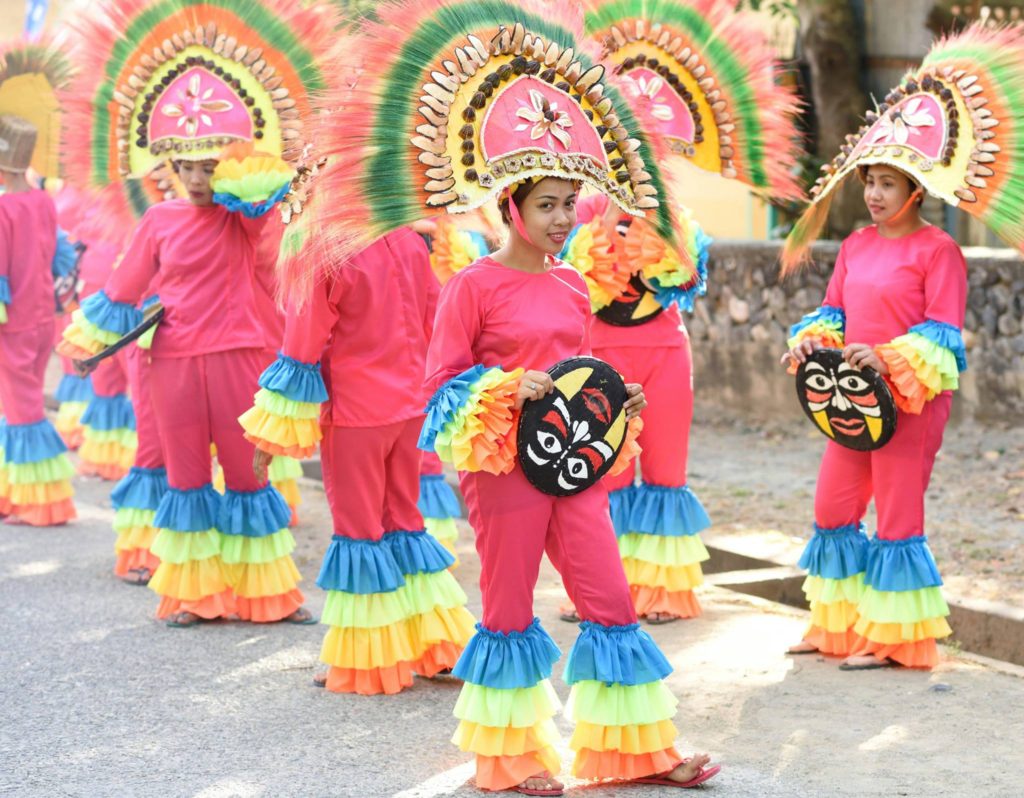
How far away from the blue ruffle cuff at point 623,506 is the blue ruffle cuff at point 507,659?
218cm

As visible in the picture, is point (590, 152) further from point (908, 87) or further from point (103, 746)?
point (103, 746)

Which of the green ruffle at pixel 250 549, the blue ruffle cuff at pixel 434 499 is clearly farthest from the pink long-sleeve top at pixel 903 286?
the green ruffle at pixel 250 549

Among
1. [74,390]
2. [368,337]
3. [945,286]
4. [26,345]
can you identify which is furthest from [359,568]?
[74,390]

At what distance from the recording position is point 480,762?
4734 mm

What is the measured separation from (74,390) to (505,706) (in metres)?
7.31

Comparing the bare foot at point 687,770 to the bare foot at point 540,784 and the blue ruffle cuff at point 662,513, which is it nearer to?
the bare foot at point 540,784

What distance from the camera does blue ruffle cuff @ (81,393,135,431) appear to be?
1018 centimetres

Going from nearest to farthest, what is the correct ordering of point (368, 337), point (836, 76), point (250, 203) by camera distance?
point (368, 337), point (250, 203), point (836, 76)

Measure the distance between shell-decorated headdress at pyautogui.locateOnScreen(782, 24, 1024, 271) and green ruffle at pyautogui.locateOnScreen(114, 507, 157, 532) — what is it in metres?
3.67

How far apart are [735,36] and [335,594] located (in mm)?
2926

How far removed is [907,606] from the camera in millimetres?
5984

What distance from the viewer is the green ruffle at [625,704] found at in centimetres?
461

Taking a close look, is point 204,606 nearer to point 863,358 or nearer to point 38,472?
point 38,472

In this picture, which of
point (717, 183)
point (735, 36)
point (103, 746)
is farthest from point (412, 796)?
point (717, 183)
